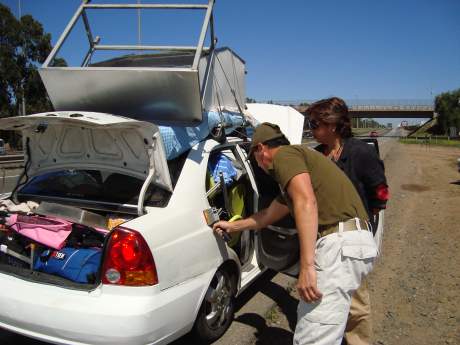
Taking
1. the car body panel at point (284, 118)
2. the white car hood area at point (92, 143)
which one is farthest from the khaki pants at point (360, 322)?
the car body panel at point (284, 118)

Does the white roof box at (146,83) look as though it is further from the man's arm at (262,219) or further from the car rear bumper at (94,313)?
the car rear bumper at (94,313)

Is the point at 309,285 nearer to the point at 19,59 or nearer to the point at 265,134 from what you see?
the point at 265,134

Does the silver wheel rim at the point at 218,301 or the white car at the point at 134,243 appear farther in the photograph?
the silver wheel rim at the point at 218,301

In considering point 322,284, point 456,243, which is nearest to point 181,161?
point 322,284

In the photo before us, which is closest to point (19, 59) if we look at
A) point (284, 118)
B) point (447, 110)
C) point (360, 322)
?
point (284, 118)

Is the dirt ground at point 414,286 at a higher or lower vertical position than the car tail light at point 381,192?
lower

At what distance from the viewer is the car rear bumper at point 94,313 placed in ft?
8.02

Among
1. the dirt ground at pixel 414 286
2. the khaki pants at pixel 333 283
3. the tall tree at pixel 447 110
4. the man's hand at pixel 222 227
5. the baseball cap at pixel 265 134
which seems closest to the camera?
the khaki pants at pixel 333 283

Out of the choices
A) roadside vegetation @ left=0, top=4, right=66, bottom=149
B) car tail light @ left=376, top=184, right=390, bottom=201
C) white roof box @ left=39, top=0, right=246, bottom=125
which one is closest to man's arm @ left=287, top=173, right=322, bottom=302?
car tail light @ left=376, top=184, right=390, bottom=201

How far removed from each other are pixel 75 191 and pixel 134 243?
50.6 inches

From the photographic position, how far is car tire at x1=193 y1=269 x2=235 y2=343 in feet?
10.2

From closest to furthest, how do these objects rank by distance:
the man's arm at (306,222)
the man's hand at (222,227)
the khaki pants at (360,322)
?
the man's arm at (306,222)
the man's hand at (222,227)
the khaki pants at (360,322)

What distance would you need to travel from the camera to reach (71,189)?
143 inches

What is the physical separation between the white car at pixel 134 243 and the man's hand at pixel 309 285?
563 millimetres
